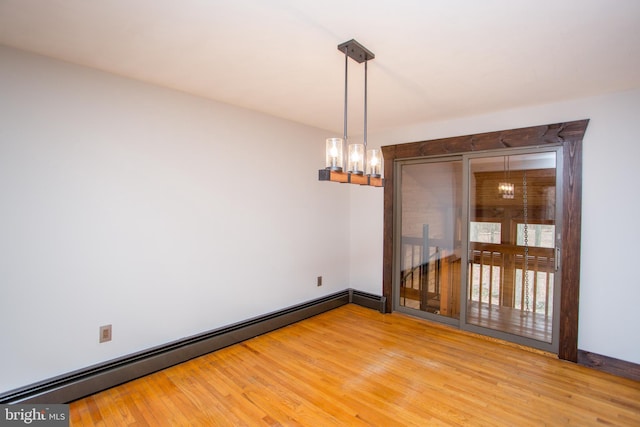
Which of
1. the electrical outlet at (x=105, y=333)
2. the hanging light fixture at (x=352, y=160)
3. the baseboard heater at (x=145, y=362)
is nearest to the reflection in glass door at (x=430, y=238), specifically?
the baseboard heater at (x=145, y=362)

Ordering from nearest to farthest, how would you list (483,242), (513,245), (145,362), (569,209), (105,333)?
(105,333) → (145,362) → (569,209) → (513,245) → (483,242)

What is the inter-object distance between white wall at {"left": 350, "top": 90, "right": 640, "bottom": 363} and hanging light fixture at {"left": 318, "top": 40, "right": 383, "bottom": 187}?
2113mm

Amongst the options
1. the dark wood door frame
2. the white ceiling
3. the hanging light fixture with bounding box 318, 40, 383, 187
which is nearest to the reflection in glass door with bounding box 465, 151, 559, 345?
the dark wood door frame

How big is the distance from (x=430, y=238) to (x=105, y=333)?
141 inches

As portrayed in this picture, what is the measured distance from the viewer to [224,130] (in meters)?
3.15

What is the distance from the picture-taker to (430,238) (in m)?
4.02

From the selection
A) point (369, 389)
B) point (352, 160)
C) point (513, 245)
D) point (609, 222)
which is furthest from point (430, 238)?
point (352, 160)

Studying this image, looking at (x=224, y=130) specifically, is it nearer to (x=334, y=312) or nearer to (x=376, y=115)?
(x=376, y=115)

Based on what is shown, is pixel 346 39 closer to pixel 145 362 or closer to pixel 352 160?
pixel 352 160

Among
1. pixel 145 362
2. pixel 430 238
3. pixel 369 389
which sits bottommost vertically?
pixel 369 389

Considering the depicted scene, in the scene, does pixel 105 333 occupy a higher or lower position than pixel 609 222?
lower

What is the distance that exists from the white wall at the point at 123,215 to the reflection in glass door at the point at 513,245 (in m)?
2.28

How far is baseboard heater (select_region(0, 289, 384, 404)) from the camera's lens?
2143 millimetres

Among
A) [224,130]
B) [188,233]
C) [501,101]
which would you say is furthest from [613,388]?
[224,130]
